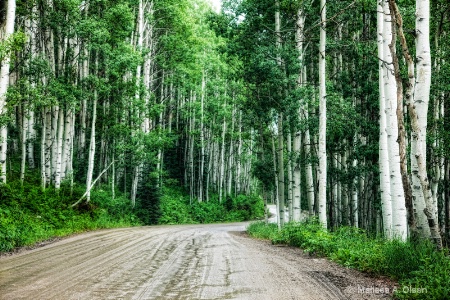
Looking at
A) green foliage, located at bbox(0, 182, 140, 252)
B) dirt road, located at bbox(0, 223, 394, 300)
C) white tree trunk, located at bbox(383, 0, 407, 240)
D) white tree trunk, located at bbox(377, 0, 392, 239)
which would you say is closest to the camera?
dirt road, located at bbox(0, 223, 394, 300)

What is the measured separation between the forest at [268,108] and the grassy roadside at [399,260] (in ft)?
1.46

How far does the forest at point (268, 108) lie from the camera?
10492 mm

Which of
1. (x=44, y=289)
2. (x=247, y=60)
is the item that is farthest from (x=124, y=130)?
(x=44, y=289)

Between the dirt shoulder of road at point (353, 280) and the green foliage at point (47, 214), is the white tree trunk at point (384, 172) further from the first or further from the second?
the green foliage at point (47, 214)

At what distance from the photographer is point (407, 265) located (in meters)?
6.44

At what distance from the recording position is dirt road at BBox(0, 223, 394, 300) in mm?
5590

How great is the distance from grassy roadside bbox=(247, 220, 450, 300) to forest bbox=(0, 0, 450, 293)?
44 centimetres

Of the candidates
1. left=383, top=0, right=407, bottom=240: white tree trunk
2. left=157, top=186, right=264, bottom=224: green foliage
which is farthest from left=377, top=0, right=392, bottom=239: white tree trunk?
left=157, top=186, right=264, bottom=224: green foliage

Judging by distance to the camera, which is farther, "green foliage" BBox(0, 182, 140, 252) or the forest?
"green foliage" BBox(0, 182, 140, 252)

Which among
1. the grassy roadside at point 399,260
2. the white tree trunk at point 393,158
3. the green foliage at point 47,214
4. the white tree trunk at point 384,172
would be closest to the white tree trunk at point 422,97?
the grassy roadside at point 399,260

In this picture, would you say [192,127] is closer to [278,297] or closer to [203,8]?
[203,8]

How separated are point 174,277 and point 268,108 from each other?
12.3 m

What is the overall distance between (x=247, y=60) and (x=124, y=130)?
27.1 ft

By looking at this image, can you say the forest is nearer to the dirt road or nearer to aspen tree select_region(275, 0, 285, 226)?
aspen tree select_region(275, 0, 285, 226)
